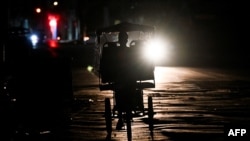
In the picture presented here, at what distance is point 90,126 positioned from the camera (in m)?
12.4

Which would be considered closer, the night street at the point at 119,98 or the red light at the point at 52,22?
the night street at the point at 119,98

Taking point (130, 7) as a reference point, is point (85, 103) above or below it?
below

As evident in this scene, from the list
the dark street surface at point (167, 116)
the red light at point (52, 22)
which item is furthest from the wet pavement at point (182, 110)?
the red light at point (52, 22)

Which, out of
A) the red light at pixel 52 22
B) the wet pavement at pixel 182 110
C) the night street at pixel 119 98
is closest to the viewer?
the night street at pixel 119 98

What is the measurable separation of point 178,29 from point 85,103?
145ft

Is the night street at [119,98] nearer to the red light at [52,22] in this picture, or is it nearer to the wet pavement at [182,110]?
the wet pavement at [182,110]

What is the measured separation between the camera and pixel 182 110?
14.7m

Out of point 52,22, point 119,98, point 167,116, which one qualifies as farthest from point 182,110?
point 52,22

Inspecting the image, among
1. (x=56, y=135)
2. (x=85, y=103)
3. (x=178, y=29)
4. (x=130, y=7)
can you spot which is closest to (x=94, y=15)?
(x=130, y=7)

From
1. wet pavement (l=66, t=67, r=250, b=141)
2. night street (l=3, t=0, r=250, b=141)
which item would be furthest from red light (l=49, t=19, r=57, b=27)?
wet pavement (l=66, t=67, r=250, b=141)

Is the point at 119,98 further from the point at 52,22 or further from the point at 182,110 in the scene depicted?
the point at 52,22

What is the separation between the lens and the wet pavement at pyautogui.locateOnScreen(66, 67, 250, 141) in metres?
11.0

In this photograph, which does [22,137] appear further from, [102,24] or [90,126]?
[102,24]

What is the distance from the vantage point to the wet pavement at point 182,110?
11.0m
